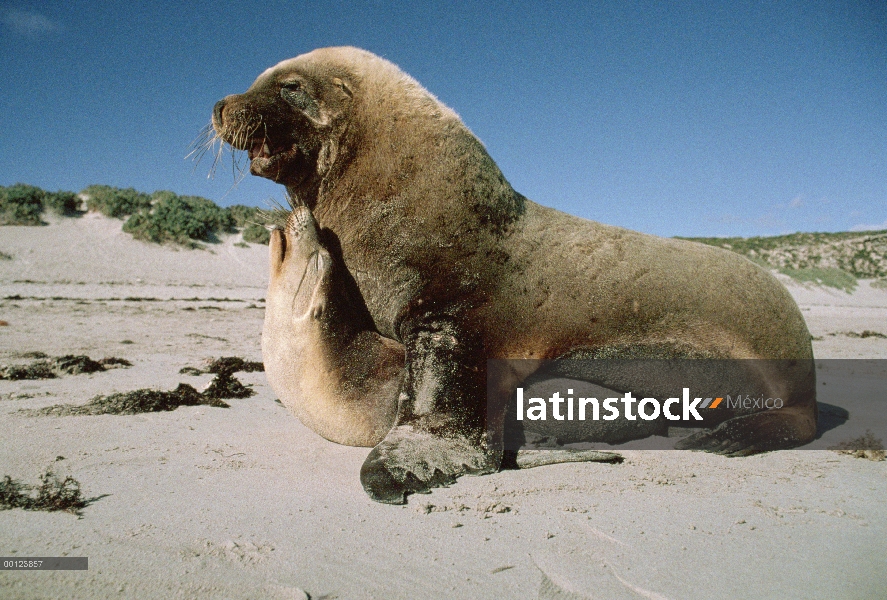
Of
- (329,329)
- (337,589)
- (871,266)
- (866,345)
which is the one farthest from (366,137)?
(871,266)

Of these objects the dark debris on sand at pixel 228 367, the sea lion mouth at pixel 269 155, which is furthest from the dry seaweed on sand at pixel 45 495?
the dark debris on sand at pixel 228 367

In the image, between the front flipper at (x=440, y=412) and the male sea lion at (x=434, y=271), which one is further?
the male sea lion at (x=434, y=271)

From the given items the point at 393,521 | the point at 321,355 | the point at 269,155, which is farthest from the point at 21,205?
the point at 393,521

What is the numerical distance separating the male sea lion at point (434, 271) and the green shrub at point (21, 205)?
19664mm

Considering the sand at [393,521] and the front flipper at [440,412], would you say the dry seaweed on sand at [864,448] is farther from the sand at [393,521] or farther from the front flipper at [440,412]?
the front flipper at [440,412]

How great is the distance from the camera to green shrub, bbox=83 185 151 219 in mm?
20442

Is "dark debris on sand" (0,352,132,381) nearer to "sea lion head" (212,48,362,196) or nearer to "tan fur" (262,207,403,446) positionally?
"tan fur" (262,207,403,446)

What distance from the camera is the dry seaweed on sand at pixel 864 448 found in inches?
130

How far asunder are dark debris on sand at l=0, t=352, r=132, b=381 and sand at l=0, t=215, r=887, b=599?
304 mm

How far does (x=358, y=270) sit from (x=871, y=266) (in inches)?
1264

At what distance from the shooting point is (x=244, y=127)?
9.96 feet

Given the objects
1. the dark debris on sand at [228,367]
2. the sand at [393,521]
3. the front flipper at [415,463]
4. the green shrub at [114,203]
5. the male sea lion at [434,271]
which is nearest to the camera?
the sand at [393,521]

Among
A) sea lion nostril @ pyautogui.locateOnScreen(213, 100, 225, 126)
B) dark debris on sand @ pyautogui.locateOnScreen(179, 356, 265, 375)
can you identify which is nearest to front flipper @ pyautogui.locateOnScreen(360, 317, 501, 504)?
sea lion nostril @ pyautogui.locateOnScreen(213, 100, 225, 126)

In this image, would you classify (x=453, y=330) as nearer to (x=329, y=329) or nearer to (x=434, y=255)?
(x=434, y=255)
